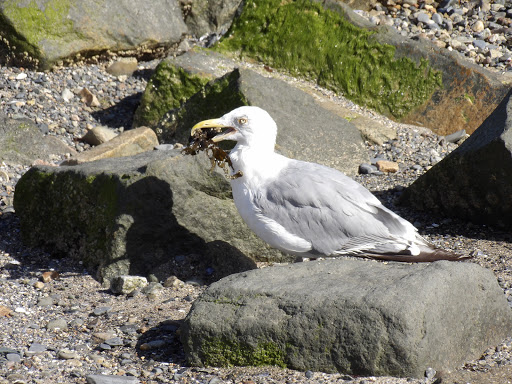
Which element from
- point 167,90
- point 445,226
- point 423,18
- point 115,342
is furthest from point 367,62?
point 115,342

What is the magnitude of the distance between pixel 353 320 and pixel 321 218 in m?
1.19

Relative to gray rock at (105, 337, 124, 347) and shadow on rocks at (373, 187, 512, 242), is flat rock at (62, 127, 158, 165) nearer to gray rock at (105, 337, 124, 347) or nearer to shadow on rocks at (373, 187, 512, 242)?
shadow on rocks at (373, 187, 512, 242)

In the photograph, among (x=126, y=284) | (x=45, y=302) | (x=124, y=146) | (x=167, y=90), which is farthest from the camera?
(x=167, y=90)

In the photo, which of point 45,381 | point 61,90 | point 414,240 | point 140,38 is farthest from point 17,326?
point 140,38

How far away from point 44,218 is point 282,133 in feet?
7.70

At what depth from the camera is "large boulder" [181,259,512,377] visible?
3631 mm

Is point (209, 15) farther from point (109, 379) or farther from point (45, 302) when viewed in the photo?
point (109, 379)

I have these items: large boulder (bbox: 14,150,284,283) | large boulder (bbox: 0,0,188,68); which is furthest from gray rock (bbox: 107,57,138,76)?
large boulder (bbox: 14,150,284,283)

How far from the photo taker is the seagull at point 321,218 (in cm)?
475

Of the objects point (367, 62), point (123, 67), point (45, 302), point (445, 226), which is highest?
A: point (367, 62)

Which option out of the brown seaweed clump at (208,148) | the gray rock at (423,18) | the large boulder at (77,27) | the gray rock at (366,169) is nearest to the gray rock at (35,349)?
the brown seaweed clump at (208,148)

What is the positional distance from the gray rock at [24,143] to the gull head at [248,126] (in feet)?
9.01

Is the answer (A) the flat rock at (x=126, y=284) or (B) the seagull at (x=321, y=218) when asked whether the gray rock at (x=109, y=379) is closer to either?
(A) the flat rock at (x=126, y=284)

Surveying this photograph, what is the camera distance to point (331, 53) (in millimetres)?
8672
